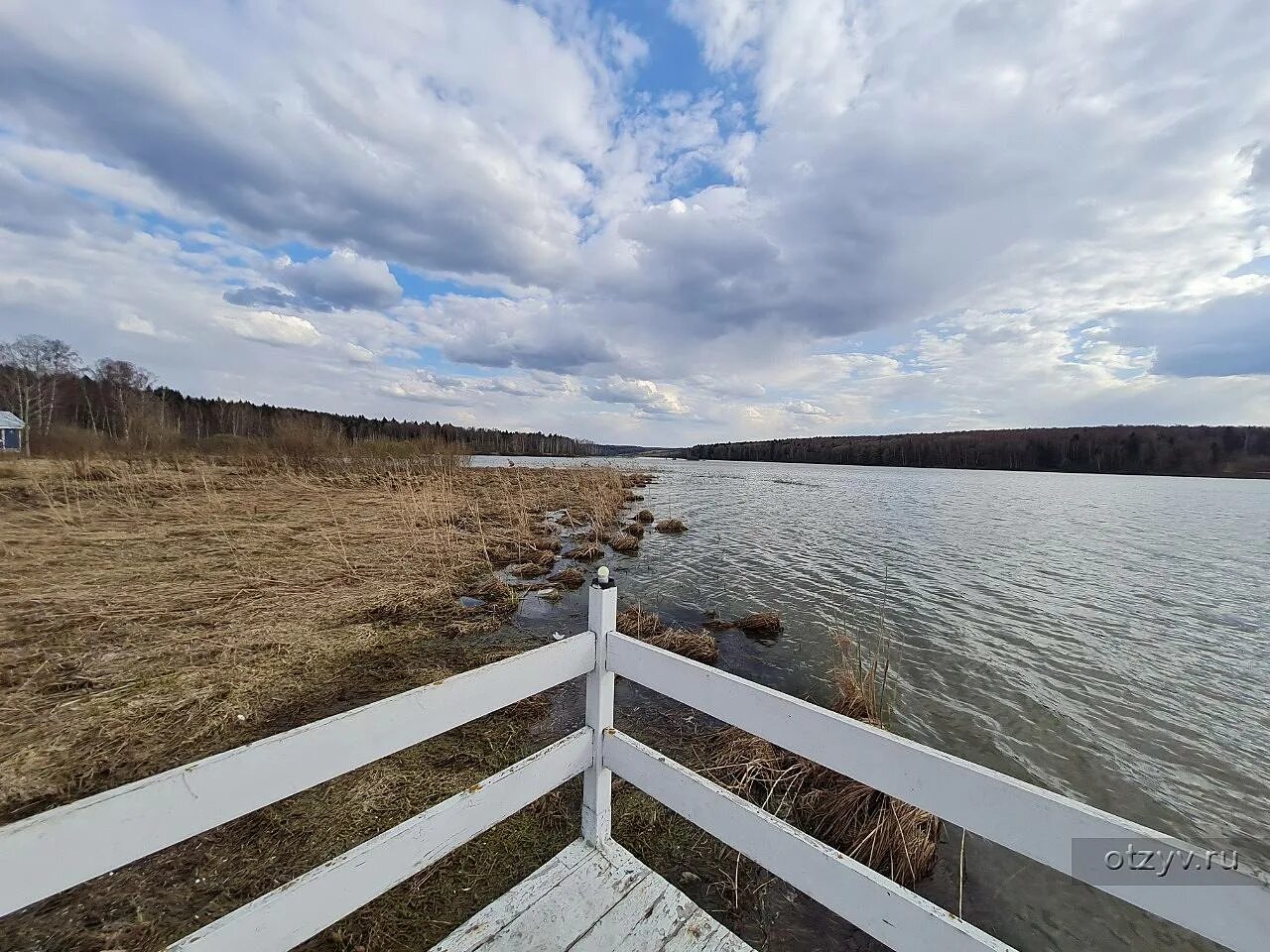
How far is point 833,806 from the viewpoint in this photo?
147 inches

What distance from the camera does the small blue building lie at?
3176 cm

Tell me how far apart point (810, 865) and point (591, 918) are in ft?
3.47

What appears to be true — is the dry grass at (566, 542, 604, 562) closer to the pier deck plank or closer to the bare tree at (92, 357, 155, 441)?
the pier deck plank

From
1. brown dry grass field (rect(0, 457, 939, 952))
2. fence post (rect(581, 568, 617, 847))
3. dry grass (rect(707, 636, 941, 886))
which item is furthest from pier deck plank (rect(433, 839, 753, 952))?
dry grass (rect(707, 636, 941, 886))

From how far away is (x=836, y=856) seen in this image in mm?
1754

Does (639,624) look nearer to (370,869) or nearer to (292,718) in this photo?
(292,718)

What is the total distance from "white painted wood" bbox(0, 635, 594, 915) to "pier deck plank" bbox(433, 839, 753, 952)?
0.96m

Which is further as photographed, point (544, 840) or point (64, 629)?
point (64, 629)

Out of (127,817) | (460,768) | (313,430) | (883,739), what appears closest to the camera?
(127,817)

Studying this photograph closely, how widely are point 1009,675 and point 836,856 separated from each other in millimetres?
6755

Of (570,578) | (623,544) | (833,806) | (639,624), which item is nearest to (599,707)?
(833,806)

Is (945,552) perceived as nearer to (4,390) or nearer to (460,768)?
(460,768)

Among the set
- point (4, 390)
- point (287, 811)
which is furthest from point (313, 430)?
point (4, 390)

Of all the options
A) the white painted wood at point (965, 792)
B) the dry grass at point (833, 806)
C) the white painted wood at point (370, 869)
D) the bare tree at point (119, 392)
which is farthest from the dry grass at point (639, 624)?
the bare tree at point (119, 392)
